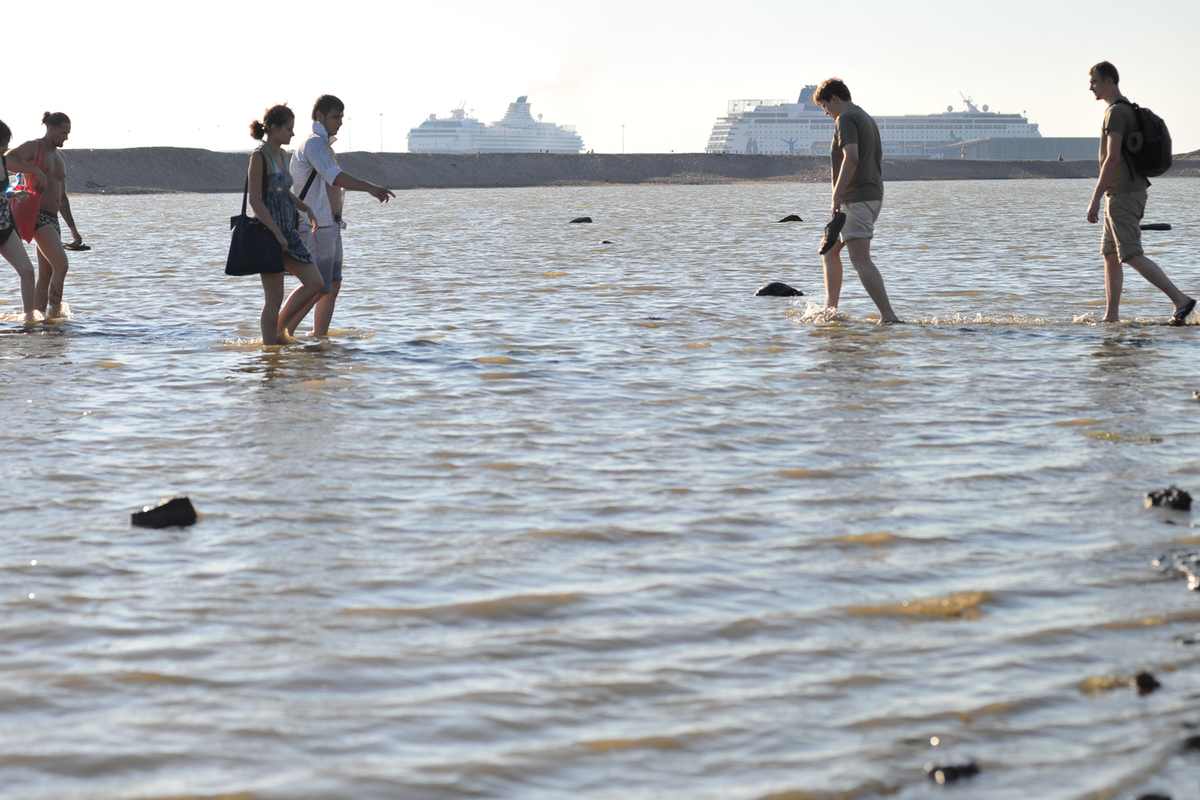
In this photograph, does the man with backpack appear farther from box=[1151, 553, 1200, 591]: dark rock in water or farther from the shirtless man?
the shirtless man

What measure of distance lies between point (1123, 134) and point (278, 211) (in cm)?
615

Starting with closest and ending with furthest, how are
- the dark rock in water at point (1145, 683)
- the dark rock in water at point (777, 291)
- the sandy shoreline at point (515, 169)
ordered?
1. the dark rock in water at point (1145, 683)
2. the dark rock in water at point (777, 291)
3. the sandy shoreline at point (515, 169)

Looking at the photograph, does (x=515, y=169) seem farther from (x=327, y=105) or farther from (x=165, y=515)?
(x=165, y=515)

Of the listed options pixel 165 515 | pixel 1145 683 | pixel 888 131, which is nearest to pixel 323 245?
pixel 165 515

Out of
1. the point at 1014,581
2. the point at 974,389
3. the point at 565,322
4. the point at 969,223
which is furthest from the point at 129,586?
the point at 969,223

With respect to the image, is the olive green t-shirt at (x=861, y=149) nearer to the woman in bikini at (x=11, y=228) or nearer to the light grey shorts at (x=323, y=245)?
the light grey shorts at (x=323, y=245)

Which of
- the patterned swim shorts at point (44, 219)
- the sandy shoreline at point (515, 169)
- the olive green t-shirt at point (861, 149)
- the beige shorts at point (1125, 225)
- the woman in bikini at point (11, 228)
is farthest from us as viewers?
the sandy shoreline at point (515, 169)

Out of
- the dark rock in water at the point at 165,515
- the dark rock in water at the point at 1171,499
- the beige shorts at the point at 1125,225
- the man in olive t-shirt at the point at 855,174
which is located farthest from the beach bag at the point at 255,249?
the beige shorts at the point at 1125,225

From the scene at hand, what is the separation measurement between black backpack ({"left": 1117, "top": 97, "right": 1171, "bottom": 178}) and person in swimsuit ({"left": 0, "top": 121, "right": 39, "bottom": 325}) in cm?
853

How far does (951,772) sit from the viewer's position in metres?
2.80

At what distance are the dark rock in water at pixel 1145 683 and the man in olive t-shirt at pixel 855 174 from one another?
7.00m

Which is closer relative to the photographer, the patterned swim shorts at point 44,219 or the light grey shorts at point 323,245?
the light grey shorts at point 323,245

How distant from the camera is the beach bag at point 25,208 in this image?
10555 mm

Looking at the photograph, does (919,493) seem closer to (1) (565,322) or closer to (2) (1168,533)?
(2) (1168,533)
